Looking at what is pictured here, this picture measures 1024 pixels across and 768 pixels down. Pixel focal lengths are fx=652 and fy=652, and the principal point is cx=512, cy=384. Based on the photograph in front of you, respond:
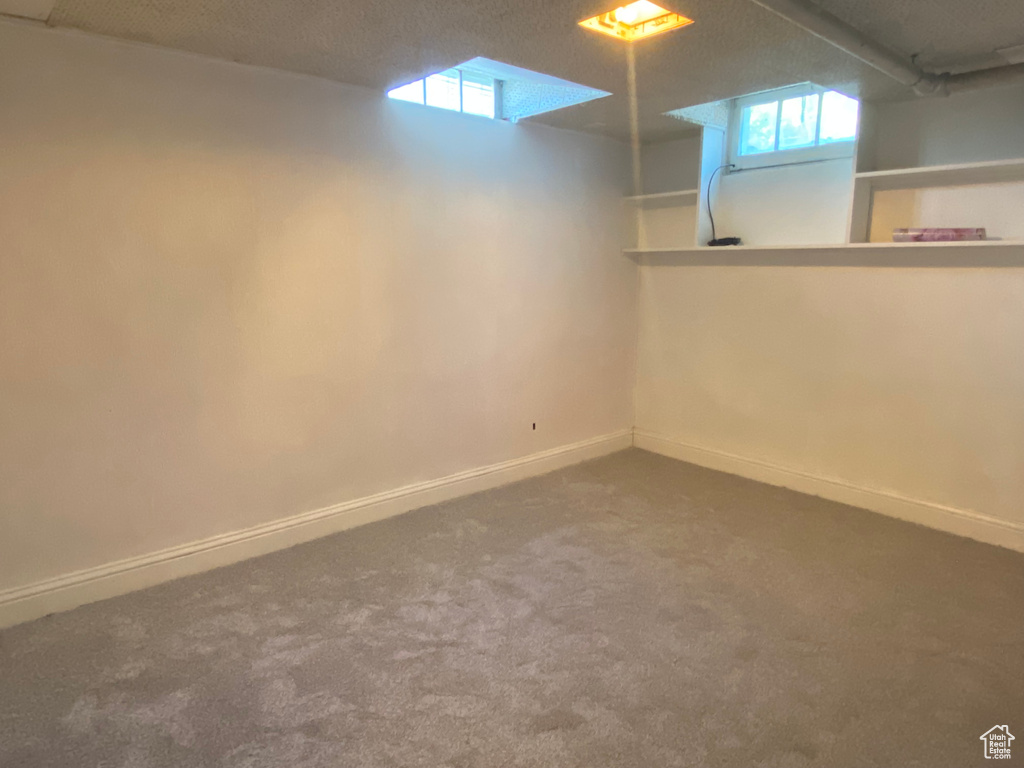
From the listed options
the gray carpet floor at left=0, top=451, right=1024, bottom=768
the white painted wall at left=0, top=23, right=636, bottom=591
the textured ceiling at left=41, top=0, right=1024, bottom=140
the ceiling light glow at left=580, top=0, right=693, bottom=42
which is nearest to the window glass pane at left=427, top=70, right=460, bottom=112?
the white painted wall at left=0, top=23, right=636, bottom=591

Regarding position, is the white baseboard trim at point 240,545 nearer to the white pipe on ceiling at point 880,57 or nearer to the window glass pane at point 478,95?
the window glass pane at point 478,95

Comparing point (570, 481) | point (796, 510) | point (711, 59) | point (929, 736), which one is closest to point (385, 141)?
point (711, 59)

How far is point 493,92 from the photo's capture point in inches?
142

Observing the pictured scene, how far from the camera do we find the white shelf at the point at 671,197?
4.09m

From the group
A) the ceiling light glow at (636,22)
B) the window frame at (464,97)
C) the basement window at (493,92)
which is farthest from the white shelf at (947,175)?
the window frame at (464,97)

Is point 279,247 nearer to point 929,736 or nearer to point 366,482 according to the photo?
point 366,482

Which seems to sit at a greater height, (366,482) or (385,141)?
(385,141)

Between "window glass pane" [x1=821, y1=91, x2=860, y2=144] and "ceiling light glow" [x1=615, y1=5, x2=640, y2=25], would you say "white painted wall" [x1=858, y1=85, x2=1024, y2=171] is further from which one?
"ceiling light glow" [x1=615, y1=5, x2=640, y2=25]

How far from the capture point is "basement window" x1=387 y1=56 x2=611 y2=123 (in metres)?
3.24

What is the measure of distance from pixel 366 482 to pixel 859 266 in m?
2.82

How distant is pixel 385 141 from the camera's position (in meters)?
3.12

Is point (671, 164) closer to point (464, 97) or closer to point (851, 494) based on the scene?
point (464, 97)

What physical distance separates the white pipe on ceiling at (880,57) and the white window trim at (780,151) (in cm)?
46

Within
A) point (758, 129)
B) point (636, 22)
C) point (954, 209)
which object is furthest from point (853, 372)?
point (636, 22)
